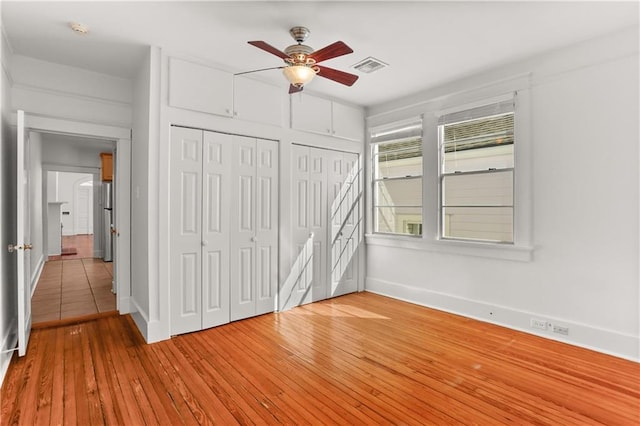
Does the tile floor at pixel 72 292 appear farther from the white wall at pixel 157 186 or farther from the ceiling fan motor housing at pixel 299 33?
the ceiling fan motor housing at pixel 299 33

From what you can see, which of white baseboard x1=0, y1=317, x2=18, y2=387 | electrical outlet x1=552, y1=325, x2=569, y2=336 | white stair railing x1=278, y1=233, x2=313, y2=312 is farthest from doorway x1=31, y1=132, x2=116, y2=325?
electrical outlet x1=552, y1=325, x2=569, y2=336

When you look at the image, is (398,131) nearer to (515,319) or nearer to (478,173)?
(478,173)

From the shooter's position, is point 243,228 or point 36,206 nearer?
point 243,228

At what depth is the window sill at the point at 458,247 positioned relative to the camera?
355 centimetres

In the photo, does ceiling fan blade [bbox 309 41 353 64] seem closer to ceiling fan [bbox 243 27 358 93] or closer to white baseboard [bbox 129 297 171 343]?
ceiling fan [bbox 243 27 358 93]

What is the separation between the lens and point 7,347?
2828 millimetres

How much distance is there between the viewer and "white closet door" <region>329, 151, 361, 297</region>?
4.77 metres

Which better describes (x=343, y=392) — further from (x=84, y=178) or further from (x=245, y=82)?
(x=84, y=178)

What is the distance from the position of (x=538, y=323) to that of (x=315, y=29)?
11.8 ft

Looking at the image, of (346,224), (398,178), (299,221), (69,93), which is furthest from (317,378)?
(69,93)

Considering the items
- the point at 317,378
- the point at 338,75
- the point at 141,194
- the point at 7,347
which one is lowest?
the point at 317,378

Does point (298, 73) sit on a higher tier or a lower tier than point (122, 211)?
higher

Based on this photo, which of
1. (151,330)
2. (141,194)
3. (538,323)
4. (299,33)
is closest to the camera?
(299,33)

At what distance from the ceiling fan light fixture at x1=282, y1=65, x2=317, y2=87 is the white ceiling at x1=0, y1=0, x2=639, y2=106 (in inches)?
15.5
